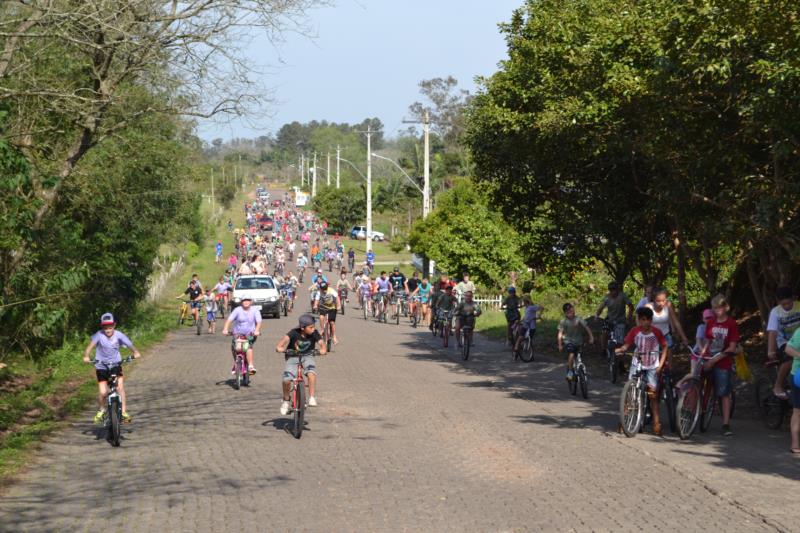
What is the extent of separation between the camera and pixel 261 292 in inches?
1489

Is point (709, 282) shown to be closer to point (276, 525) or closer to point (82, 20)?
point (82, 20)

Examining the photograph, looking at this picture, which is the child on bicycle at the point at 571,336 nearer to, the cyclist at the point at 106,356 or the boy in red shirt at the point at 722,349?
the boy in red shirt at the point at 722,349

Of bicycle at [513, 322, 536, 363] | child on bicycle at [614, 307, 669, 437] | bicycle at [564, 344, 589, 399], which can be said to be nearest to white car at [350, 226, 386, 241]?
bicycle at [513, 322, 536, 363]

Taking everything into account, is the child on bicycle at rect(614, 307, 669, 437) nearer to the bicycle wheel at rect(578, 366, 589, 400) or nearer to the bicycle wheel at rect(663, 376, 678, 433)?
the bicycle wheel at rect(663, 376, 678, 433)

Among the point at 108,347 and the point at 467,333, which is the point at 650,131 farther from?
the point at 467,333

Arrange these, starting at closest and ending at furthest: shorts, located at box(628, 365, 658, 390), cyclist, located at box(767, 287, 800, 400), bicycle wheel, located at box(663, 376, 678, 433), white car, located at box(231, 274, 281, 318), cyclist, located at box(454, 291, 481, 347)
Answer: shorts, located at box(628, 365, 658, 390) → cyclist, located at box(767, 287, 800, 400) → bicycle wheel, located at box(663, 376, 678, 433) → cyclist, located at box(454, 291, 481, 347) → white car, located at box(231, 274, 281, 318)

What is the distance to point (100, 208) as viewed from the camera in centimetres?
2738

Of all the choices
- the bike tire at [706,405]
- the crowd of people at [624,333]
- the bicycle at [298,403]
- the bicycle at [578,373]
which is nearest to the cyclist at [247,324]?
the crowd of people at [624,333]

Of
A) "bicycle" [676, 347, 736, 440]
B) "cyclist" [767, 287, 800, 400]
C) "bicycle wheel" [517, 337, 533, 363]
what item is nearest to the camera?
"bicycle" [676, 347, 736, 440]

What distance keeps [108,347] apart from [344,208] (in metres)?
102

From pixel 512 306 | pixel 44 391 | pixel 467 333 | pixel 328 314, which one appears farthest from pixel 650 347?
pixel 328 314

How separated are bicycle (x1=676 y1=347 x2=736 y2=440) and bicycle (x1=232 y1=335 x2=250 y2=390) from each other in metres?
7.89

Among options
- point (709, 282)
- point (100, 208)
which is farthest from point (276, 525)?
point (100, 208)

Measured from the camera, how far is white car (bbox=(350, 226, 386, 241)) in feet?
335
